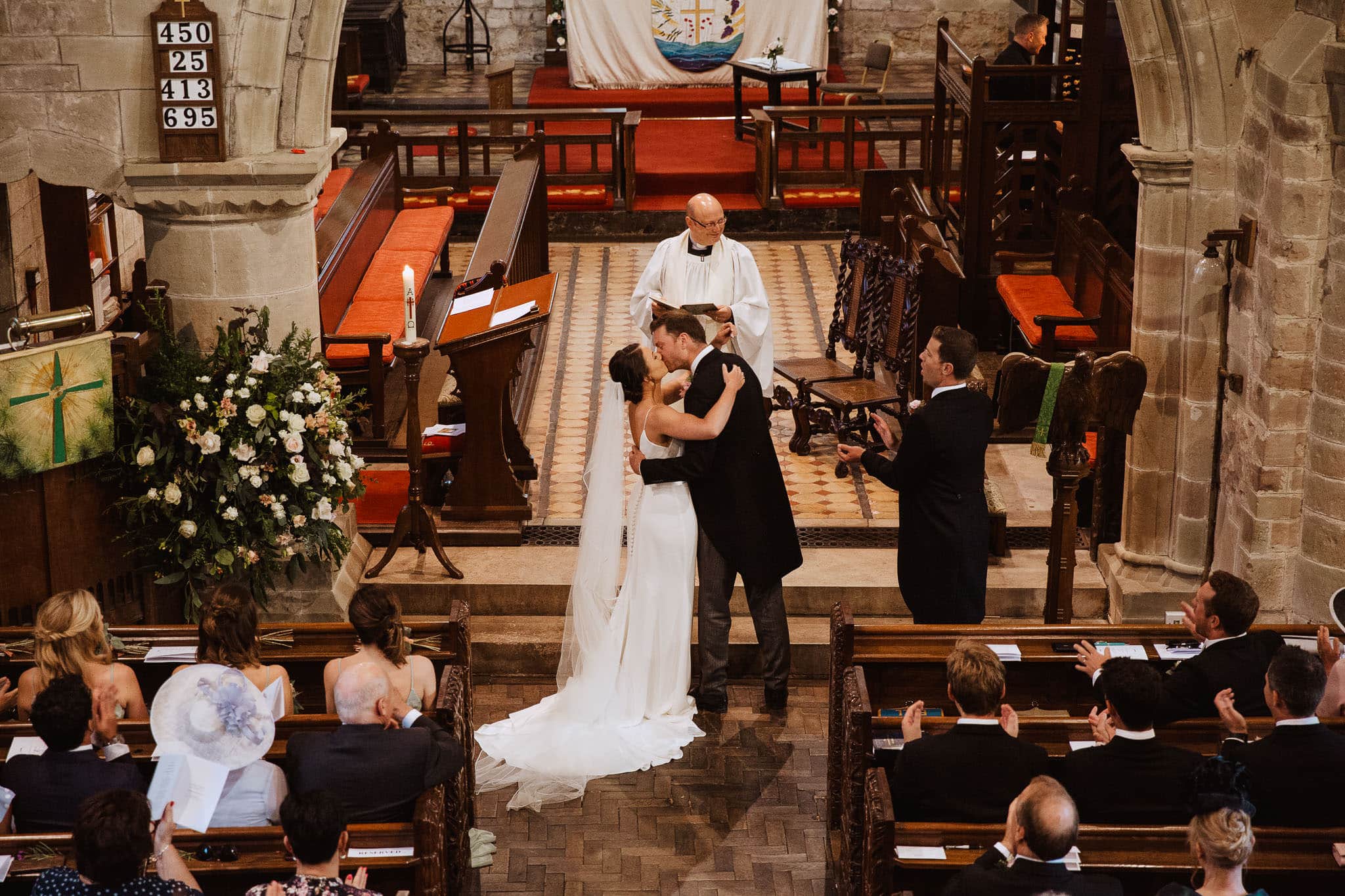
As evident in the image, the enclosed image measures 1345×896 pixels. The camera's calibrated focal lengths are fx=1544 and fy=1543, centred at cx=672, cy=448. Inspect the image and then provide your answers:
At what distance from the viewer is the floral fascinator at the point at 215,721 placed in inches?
163

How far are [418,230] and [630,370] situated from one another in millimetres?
5550

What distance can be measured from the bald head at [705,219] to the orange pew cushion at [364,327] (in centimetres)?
189

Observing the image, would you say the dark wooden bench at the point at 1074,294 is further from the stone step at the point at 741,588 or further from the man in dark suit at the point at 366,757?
the man in dark suit at the point at 366,757

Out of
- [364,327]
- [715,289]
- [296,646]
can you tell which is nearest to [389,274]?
[364,327]

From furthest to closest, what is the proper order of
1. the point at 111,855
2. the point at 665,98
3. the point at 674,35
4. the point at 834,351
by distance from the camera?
1. the point at 674,35
2. the point at 665,98
3. the point at 834,351
4. the point at 111,855

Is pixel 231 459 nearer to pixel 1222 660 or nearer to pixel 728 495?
pixel 728 495

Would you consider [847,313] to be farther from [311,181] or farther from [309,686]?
[309,686]

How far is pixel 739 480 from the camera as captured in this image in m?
6.21

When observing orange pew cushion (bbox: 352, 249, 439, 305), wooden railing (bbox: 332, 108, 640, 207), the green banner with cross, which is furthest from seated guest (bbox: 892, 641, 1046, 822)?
wooden railing (bbox: 332, 108, 640, 207)

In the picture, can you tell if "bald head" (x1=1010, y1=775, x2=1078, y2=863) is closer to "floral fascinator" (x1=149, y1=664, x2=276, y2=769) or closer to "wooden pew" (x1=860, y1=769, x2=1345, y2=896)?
"wooden pew" (x1=860, y1=769, x2=1345, y2=896)

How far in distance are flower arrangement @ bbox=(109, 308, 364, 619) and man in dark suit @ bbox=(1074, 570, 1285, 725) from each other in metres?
3.31

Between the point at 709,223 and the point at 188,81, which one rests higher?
the point at 188,81

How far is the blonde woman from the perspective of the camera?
464cm

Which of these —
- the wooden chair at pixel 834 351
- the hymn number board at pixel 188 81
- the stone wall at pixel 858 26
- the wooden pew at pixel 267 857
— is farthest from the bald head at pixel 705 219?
the stone wall at pixel 858 26
